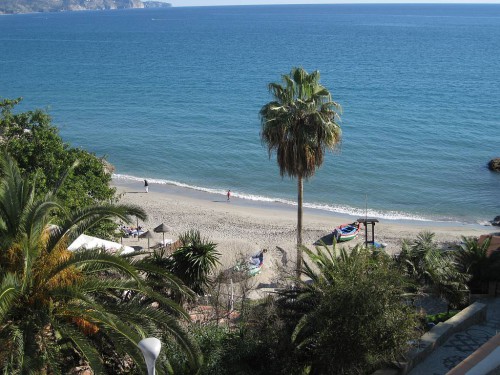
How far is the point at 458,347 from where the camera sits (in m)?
11.9

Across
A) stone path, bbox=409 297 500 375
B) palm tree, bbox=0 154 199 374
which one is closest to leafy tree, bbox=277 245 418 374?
stone path, bbox=409 297 500 375

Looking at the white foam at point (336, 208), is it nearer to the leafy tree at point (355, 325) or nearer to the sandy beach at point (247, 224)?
the sandy beach at point (247, 224)

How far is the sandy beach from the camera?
2928cm

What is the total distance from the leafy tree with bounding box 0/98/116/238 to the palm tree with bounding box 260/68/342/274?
17.9 feet

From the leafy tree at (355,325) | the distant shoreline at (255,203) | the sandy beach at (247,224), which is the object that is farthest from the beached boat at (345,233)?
the leafy tree at (355,325)

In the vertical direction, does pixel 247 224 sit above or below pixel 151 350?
below

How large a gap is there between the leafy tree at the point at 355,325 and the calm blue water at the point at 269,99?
27.9 meters

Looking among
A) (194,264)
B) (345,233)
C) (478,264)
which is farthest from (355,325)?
(345,233)

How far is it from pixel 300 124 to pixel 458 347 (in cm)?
901

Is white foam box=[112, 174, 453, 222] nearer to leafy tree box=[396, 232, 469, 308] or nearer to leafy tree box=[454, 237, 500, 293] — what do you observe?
leafy tree box=[454, 237, 500, 293]

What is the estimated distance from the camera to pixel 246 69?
98.6 metres

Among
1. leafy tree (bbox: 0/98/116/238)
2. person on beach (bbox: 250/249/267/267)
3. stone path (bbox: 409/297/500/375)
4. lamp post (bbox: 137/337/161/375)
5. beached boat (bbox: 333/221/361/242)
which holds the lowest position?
person on beach (bbox: 250/249/267/267)

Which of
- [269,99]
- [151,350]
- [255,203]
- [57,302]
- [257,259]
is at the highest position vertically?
[269,99]

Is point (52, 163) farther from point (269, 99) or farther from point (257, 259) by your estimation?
point (269, 99)
